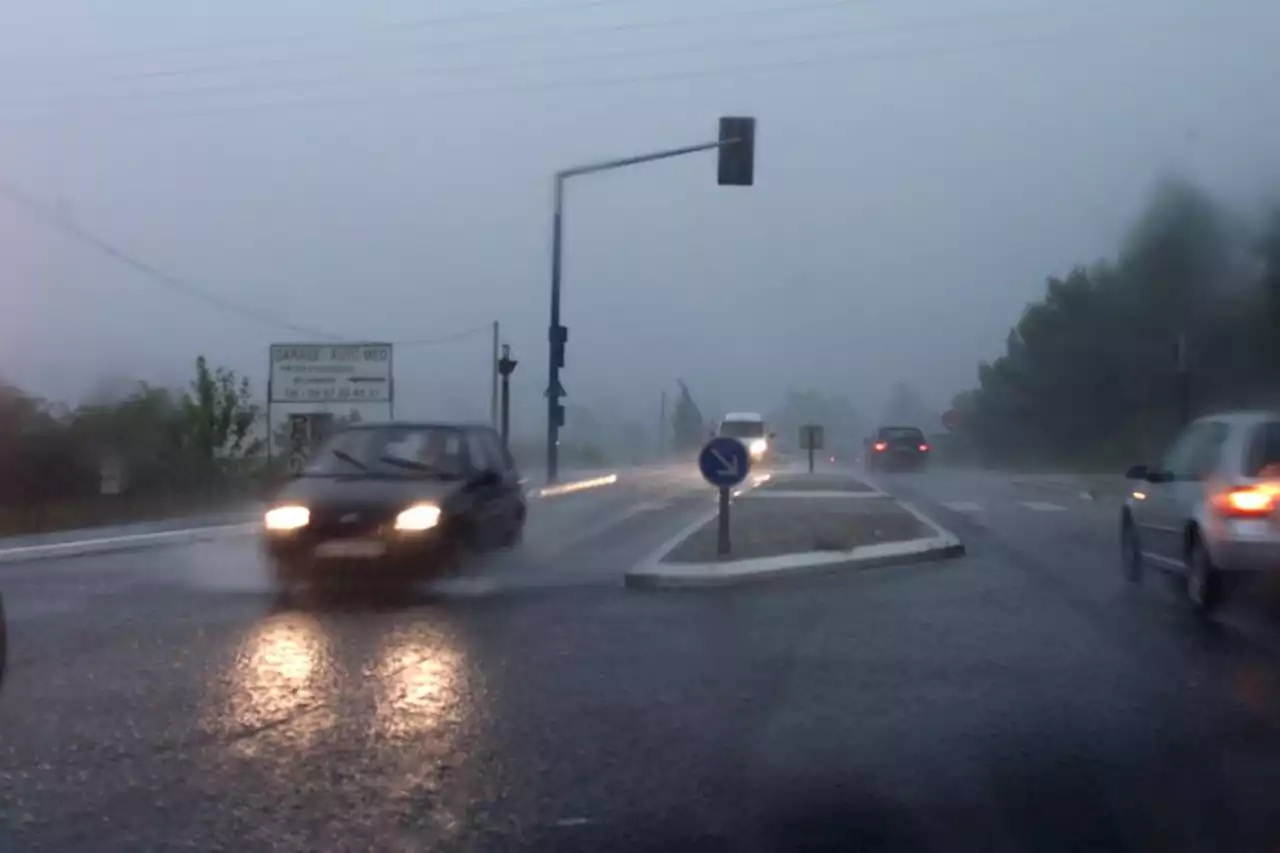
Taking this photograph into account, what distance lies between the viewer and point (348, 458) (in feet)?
55.7

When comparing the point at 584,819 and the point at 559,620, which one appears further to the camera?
the point at 559,620

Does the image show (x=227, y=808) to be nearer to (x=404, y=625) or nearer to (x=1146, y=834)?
(x=1146, y=834)

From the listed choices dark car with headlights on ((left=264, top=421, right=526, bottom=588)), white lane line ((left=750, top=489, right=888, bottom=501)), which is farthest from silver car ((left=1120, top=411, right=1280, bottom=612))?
white lane line ((left=750, top=489, right=888, bottom=501))

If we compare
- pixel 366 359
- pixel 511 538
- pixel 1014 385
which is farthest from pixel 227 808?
pixel 1014 385

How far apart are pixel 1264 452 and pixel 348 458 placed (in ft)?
28.2

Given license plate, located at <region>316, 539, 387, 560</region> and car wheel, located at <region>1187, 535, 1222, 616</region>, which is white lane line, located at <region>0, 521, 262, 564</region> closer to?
license plate, located at <region>316, 539, 387, 560</region>

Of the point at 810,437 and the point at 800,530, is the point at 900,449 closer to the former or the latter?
the point at 810,437

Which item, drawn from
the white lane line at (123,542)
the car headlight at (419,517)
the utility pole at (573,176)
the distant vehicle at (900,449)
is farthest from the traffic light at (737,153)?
the distant vehicle at (900,449)

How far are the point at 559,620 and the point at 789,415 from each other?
132692mm

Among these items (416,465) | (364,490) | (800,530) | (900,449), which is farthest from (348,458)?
(900,449)

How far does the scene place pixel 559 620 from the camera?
13.5m

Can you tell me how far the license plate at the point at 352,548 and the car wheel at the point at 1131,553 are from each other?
7.35 metres

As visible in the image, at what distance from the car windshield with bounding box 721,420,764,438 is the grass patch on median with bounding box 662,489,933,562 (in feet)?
103

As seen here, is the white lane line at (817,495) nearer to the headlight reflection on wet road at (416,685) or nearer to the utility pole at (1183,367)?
the utility pole at (1183,367)
